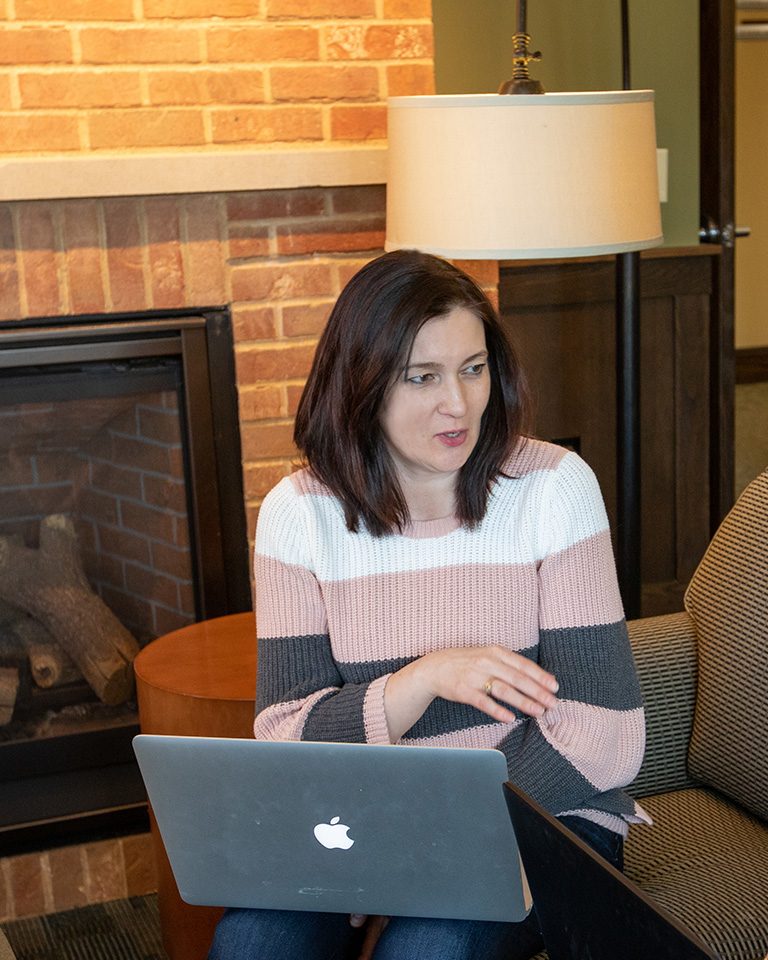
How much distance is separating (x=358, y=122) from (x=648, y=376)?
128 centimetres

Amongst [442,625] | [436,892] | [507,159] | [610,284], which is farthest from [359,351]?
[610,284]

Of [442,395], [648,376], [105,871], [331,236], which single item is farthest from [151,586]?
[648,376]

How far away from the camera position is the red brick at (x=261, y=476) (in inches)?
84.8

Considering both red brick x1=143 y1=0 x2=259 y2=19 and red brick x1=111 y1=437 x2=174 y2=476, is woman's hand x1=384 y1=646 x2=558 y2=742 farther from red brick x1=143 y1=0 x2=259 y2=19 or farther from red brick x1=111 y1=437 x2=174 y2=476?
red brick x1=143 y1=0 x2=259 y2=19

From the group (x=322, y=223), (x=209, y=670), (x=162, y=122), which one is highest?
(x=162, y=122)

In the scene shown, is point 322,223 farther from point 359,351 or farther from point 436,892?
point 436,892

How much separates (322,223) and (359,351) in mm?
768

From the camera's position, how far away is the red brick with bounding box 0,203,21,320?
193cm

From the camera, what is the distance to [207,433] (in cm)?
214

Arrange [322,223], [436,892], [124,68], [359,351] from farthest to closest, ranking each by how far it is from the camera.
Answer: [322,223]
[124,68]
[359,351]
[436,892]

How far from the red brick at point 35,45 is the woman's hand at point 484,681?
1.27m

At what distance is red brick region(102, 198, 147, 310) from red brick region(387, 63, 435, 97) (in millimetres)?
525

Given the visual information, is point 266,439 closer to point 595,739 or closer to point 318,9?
point 318,9

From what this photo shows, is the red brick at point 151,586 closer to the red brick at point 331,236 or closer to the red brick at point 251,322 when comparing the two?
the red brick at point 251,322
